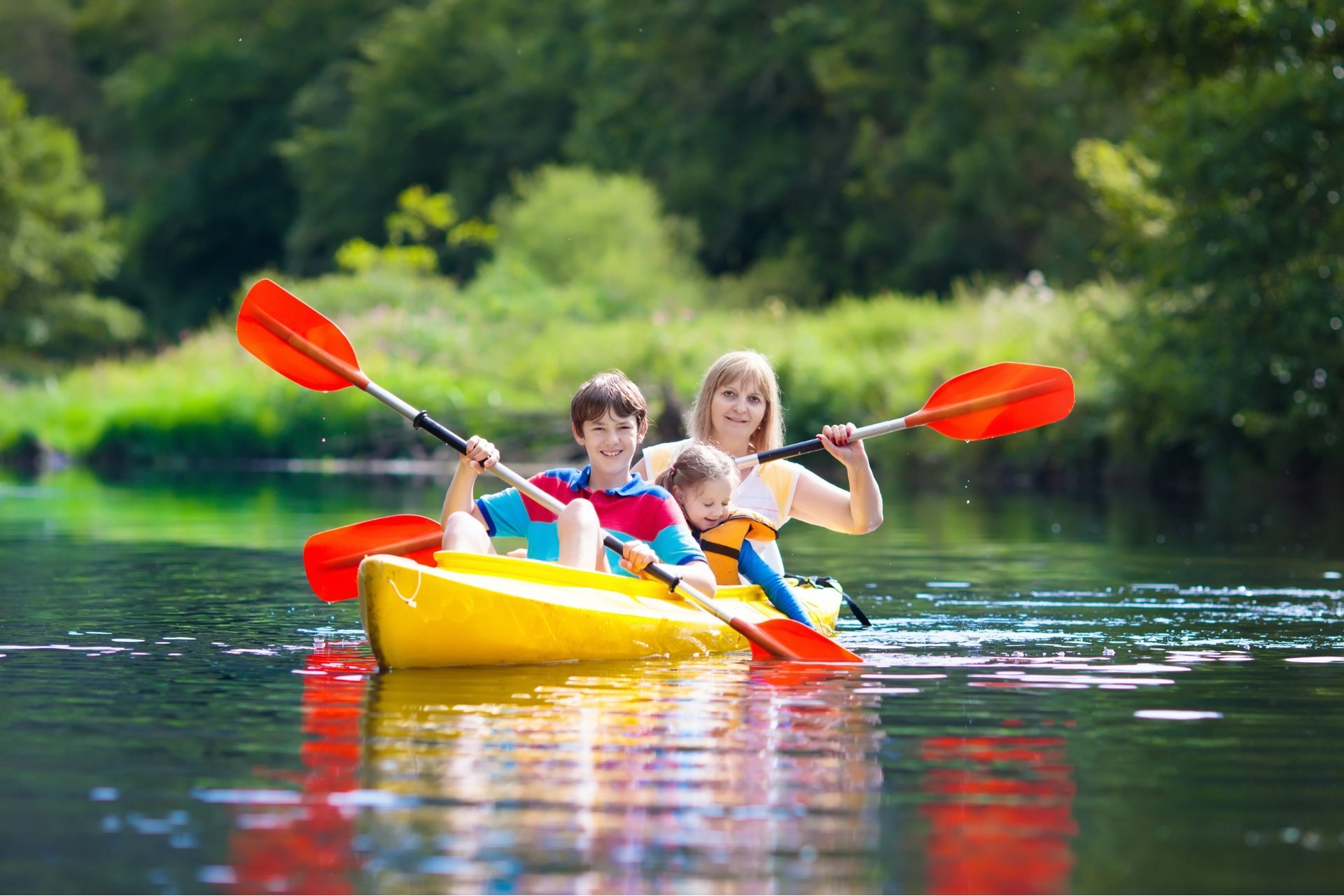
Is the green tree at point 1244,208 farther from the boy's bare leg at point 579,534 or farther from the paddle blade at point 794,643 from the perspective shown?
the boy's bare leg at point 579,534

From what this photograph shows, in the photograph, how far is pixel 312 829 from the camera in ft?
13.4

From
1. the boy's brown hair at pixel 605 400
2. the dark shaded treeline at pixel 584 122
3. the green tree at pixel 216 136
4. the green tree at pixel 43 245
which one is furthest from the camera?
the green tree at pixel 216 136

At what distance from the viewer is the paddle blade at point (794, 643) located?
696 cm

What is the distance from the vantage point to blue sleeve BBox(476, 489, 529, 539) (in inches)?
289

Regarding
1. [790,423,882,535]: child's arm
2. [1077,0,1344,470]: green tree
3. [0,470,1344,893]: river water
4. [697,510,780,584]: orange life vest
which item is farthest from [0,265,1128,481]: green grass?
[697,510,780,584]: orange life vest

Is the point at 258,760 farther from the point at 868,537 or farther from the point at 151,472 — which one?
the point at 151,472

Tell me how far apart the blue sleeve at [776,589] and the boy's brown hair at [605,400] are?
709mm

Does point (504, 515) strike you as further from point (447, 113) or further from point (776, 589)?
point (447, 113)

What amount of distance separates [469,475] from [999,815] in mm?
3242

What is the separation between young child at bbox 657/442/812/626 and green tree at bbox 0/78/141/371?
3421cm

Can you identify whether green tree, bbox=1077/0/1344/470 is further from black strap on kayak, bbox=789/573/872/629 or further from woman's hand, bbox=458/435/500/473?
woman's hand, bbox=458/435/500/473

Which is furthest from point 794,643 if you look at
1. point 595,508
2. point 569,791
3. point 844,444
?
point 569,791

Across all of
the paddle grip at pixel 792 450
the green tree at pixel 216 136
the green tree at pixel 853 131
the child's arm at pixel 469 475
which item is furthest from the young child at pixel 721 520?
the green tree at pixel 216 136

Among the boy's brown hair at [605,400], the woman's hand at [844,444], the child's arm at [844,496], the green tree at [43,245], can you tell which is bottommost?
the child's arm at [844,496]
